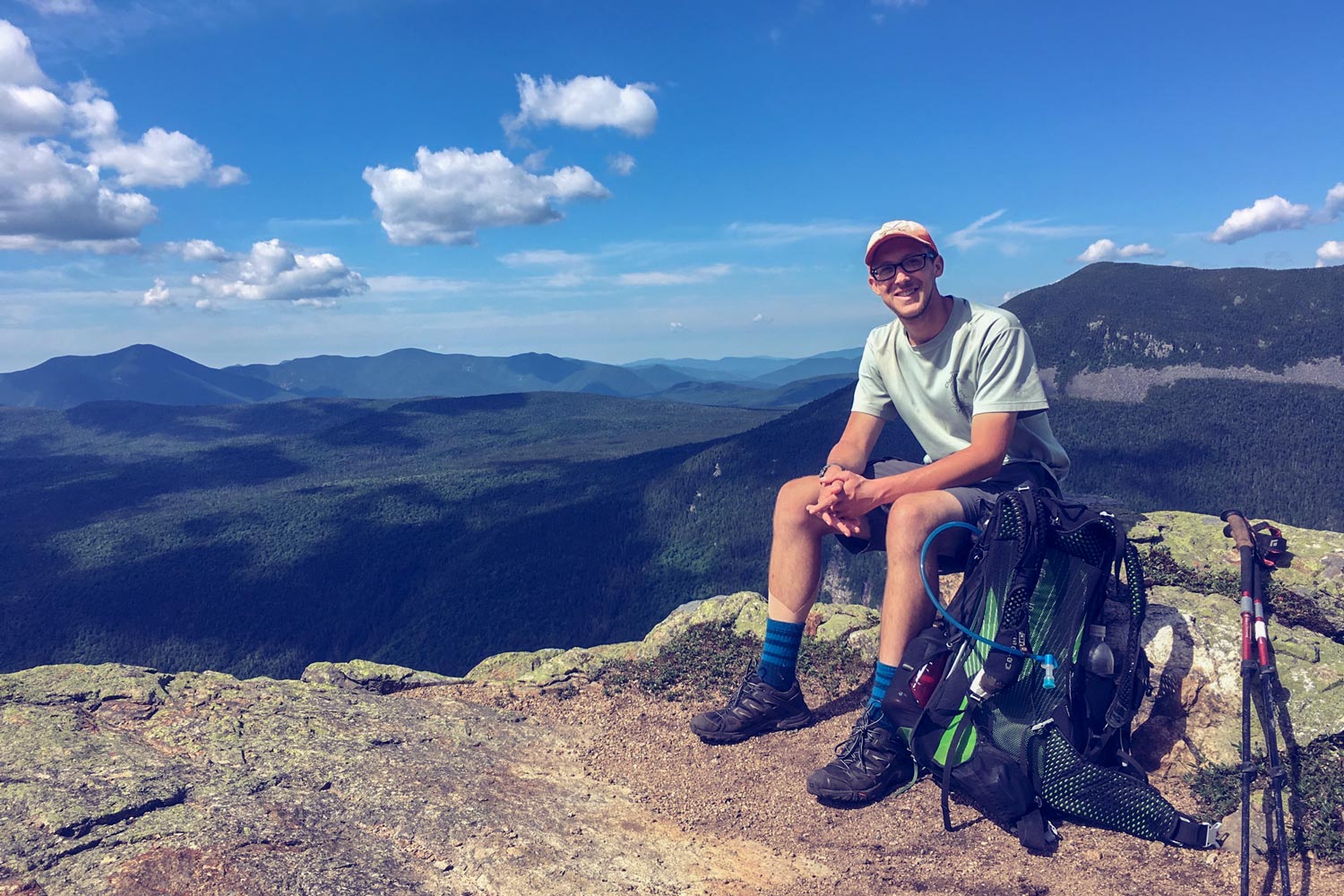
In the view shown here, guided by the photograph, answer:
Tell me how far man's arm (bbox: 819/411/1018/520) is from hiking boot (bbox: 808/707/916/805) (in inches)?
77.5

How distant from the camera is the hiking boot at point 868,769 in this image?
22.7ft

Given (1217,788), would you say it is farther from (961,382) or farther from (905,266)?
(905,266)

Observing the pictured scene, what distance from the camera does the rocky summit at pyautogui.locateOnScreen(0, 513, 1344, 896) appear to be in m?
5.67

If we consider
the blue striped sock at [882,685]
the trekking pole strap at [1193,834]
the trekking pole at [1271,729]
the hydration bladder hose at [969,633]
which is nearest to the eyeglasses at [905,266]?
the hydration bladder hose at [969,633]

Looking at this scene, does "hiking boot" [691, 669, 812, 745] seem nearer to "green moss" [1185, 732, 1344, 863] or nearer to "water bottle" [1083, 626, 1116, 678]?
"water bottle" [1083, 626, 1116, 678]

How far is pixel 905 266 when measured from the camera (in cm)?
742

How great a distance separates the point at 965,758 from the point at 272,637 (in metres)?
187

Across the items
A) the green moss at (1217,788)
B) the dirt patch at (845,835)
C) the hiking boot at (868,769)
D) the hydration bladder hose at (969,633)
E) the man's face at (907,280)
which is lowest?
the dirt patch at (845,835)

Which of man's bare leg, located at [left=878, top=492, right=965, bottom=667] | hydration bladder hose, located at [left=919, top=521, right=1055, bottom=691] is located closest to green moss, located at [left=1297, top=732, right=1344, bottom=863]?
hydration bladder hose, located at [left=919, top=521, right=1055, bottom=691]

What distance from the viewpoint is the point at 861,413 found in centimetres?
866

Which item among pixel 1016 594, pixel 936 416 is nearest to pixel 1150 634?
pixel 1016 594

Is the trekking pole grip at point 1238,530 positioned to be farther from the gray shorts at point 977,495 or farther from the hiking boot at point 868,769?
the hiking boot at point 868,769

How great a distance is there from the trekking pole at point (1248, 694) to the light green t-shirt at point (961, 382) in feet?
5.88

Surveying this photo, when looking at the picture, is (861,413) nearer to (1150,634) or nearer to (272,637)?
(1150,634)
